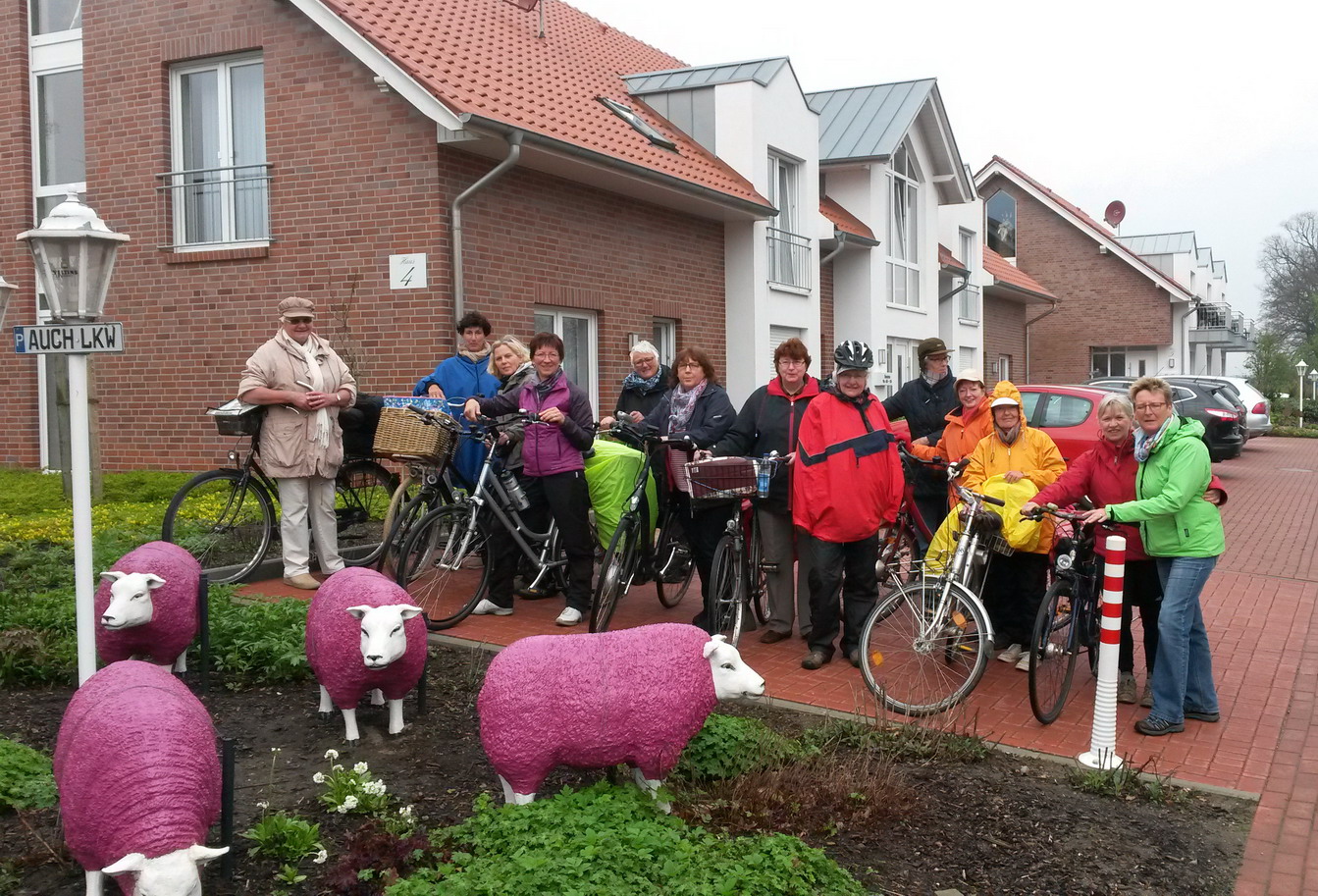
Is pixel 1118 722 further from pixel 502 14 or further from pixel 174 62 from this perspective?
pixel 502 14

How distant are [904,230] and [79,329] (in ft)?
69.8

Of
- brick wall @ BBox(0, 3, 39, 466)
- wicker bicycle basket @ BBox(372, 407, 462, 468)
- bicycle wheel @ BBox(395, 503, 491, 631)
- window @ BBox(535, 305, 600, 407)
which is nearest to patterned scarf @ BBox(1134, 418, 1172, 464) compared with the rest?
bicycle wheel @ BBox(395, 503, 491, 631)

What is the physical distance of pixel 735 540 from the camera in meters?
7.07

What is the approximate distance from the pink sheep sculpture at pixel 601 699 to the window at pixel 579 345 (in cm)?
958

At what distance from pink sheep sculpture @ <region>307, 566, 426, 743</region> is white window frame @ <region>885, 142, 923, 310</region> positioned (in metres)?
19.5

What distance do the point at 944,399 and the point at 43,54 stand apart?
39.6 ft

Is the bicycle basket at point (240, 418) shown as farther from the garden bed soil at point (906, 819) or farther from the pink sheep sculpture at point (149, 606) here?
the garden bed soil at point (906, 819)

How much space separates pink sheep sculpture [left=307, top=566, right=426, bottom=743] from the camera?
5.04 metres

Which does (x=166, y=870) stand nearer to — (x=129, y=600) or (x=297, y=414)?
(x=129, y=600)

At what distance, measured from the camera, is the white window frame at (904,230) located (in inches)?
930

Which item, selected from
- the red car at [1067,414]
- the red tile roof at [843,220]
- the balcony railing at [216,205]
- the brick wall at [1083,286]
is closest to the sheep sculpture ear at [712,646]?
the balcony railing at [216,205]

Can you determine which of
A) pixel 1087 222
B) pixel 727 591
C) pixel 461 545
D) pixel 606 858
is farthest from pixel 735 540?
pixel 1087 222

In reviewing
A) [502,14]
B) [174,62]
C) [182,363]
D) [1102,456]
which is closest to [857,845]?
[1102,456]

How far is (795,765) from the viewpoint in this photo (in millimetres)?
4801
